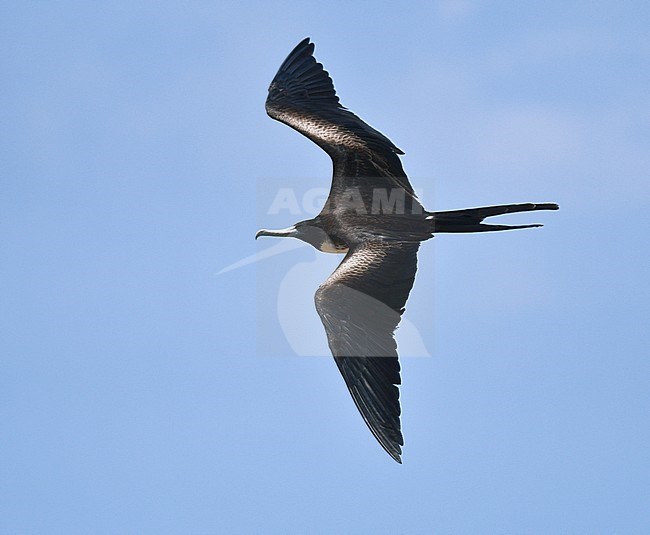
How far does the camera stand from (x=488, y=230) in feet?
35.4

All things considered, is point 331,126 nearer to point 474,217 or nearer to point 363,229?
point 363,229

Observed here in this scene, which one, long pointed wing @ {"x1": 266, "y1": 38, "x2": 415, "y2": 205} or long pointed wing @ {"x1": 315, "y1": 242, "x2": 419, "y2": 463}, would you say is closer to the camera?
long pointed wing @ {"x1": 315, "y1": 242, "x2": 419, "y2": 463}

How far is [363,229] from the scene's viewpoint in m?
10.9

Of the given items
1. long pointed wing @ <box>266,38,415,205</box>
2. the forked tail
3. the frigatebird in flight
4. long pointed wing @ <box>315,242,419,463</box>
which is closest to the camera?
long pointed wing @ <box>315,242,419,463</box>

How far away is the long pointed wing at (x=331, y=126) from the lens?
37.7 feet

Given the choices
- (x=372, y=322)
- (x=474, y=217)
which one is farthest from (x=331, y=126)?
(x=372, y=322)

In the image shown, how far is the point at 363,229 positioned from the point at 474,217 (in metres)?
1.09

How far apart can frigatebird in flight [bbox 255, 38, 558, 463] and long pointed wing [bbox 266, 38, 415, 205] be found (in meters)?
0.01

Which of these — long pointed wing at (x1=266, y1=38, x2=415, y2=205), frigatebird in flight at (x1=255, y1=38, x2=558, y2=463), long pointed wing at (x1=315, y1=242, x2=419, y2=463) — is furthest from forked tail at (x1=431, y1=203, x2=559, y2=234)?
long pointed wing at (x1=266, y1=38, x2=415, y2=205)

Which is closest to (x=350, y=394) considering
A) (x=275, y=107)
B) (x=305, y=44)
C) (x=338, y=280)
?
(x=338, y=280)

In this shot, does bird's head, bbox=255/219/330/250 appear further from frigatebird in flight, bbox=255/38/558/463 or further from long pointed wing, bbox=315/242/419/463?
long pointed wing, bbox=315/242/419/463

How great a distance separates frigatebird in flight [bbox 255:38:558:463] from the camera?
30.8 ft

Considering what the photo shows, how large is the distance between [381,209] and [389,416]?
266 centimetres

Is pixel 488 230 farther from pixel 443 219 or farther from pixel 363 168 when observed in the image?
pixel 363 168
